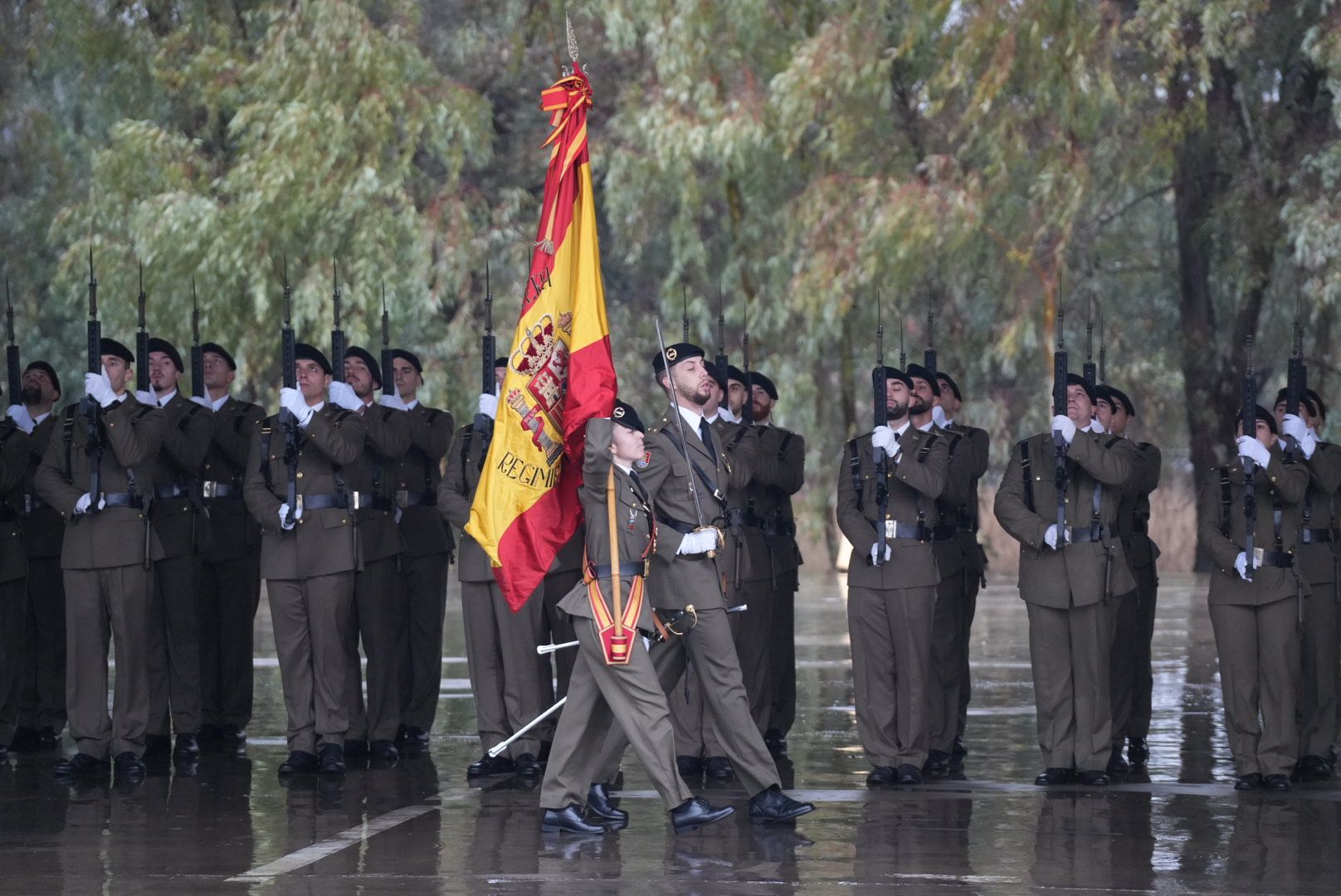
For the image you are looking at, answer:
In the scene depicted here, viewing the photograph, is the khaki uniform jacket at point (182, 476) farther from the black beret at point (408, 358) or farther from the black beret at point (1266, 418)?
the black beret at point (1266, 418)

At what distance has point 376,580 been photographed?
11.1 m

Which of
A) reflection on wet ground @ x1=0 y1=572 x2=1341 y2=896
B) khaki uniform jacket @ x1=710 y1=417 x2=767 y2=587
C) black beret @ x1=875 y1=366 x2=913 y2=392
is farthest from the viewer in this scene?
khaki uniform jacket @ x1=710 y1=417 x2=767 y2=587

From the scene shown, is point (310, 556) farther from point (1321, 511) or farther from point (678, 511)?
point (1321, 511)

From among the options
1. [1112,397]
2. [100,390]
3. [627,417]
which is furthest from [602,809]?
[1112,397]

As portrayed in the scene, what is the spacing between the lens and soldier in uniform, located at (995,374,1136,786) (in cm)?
996

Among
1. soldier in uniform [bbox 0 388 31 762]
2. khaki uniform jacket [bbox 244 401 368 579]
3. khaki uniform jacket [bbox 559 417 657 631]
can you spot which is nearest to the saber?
khaki uniform jacket [bbox 559 417 657 631]

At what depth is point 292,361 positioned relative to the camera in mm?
10500

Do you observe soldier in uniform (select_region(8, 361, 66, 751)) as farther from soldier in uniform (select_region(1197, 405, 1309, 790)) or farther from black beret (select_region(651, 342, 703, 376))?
soldier in uniform (select_region(1197, 405, 1309, 790))

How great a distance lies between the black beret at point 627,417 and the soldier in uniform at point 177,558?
115 inches

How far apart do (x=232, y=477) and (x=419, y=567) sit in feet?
3.72

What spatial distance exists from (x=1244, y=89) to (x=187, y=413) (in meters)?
13.6

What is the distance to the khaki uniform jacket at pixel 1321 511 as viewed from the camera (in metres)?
10.2

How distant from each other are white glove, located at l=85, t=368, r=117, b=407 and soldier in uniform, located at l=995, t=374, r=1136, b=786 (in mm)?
4202

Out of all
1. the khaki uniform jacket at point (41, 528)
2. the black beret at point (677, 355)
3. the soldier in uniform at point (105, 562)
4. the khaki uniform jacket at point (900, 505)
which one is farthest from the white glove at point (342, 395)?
the khaki uniform jacket at point (900, 505)
